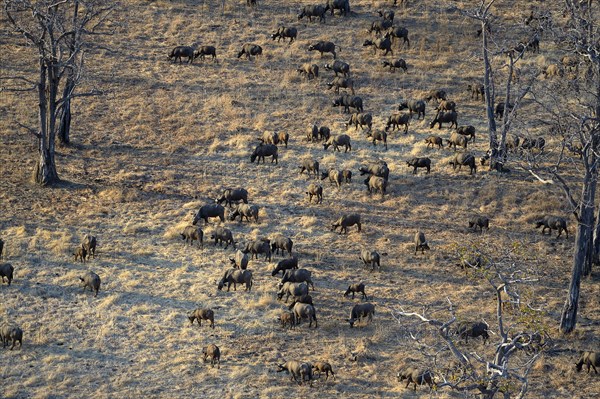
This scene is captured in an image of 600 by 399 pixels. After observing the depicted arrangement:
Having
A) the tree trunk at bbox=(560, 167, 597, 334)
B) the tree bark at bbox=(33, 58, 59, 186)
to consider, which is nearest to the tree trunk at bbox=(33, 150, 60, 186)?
the tree bark at bbox=(33, 58, 59, 186)

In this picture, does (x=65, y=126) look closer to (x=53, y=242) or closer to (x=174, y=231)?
(x=53, y=242)

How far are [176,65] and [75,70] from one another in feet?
27.2

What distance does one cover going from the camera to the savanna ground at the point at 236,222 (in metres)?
28.3

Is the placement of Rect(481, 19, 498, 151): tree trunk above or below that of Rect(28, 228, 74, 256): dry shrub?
above

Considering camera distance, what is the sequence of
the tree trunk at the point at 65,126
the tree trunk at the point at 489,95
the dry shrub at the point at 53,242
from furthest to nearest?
the tree trunk at the point at 65,126
the tree trunk at the point at 489,95
the dry shrub at the point at 53,242

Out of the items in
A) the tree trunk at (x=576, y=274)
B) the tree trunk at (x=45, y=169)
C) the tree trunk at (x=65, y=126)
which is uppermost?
the tree trunk at (x=65, y=126)

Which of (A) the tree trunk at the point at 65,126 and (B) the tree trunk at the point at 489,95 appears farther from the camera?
(A) the tree trunk at the point at 65,126

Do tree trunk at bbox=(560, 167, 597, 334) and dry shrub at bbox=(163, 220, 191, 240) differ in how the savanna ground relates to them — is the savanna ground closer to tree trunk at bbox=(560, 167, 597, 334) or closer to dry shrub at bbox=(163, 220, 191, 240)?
dry shrub at bbox=(163, 220, 191, 240)

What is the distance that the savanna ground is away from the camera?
28.3 meters

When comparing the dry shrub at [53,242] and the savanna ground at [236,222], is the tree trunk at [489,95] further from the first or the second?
the dry shrub at [53,242]

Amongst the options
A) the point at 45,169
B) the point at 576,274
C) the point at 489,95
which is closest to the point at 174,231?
the point at 45,169

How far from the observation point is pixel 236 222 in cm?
3681

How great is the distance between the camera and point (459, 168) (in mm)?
40281

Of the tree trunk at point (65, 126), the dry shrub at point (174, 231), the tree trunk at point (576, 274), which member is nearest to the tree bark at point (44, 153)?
the tree trunk at point (65, 126)
